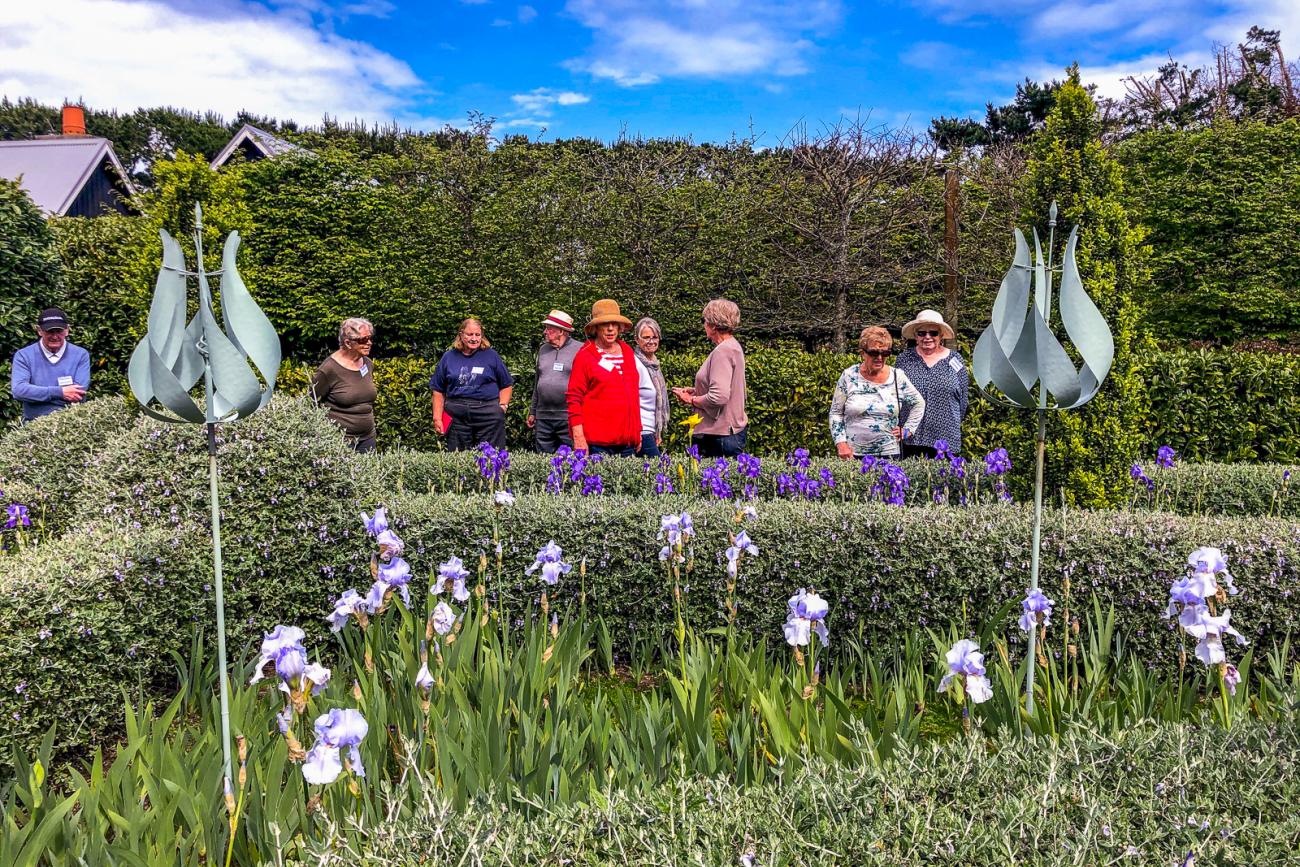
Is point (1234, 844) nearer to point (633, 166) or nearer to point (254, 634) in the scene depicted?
point (254, 634)

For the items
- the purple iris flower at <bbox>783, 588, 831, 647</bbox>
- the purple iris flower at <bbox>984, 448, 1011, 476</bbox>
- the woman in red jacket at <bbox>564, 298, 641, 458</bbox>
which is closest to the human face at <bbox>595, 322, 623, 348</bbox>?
the woman in red jacket at <bbox>564, 298, 641, 458</bbox>


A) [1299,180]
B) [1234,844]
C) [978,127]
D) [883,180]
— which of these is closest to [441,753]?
[1234,844]

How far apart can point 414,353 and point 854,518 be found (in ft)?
30.5

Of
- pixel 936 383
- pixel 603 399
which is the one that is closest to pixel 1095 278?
pixel 936 383

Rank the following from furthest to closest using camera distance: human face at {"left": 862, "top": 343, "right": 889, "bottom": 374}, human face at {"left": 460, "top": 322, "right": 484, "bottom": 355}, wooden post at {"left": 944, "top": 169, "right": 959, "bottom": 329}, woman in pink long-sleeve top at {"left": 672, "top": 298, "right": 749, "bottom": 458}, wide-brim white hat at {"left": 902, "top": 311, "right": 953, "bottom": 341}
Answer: wooden post at {"left": 944, "top": 169, "right": 959, "bottom": 329} < human face at {"left": 460, "top": 322, "right": 484, "bottom": 355} < woman in pink long-sleeve top at {"left": 672, "top": 298, "right": 749, "bottom": 458} < wide-brim white hat at {"left": 902, "top": 311, "right": 953, "bottom": 341} < human face at {"left": 862, "top": 343, "right": 889, "bottom": 374}

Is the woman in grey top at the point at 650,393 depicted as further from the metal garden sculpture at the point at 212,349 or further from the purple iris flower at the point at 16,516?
the metal garden sculpture at the point at 212,349

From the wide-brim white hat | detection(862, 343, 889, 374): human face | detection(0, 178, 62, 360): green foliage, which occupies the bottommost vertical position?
detection(862, 343, 889, 374): human face

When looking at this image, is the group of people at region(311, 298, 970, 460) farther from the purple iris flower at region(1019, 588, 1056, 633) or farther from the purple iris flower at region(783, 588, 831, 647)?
the purple iris flower at region(783, 588, 831, 647)

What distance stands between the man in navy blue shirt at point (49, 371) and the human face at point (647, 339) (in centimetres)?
447

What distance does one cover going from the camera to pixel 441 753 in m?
2.08

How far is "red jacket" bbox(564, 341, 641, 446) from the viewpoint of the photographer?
231 inches

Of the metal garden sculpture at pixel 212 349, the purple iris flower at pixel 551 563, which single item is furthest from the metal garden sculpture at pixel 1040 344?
the metal garden sculpture at pixel 212 349

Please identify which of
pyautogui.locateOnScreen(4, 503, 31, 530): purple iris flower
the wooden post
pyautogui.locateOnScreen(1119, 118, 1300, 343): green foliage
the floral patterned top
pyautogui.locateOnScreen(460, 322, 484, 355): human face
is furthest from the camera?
pyautogui.locateOnScreen(1119, 118, 1300, 343): green foliage

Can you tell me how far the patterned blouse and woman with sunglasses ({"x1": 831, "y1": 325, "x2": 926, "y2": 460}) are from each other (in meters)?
0.08
